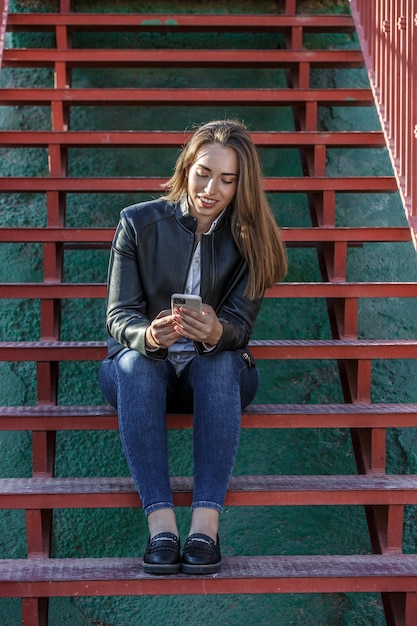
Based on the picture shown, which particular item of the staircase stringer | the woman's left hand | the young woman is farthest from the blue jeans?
the staircase stringer

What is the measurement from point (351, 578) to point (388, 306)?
1.60 meters

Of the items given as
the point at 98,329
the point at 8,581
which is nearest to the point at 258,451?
the point at 98,329

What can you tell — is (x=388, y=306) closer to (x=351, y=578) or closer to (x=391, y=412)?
(x=391, y=412)

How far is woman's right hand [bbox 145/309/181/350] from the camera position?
221 centimetres

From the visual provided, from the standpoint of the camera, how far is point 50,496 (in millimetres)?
2330

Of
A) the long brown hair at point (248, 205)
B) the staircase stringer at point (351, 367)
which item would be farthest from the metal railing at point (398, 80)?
the long brown hair at point (248, 205)

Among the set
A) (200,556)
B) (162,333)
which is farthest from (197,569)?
(162,333)

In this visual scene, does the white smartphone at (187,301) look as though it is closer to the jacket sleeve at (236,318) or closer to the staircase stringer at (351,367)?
the jacket sleeve at (236,318)

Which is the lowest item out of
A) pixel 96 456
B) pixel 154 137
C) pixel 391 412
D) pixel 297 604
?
pixel 297 604

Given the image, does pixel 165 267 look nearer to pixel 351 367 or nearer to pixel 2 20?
pixel 351 367

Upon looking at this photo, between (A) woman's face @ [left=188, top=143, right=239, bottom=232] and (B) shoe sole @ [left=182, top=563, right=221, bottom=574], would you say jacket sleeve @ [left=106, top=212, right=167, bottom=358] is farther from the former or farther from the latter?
(B) shoe sole @ [left=182, top=563, right=221, bottom=574]

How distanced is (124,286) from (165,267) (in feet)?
0.40

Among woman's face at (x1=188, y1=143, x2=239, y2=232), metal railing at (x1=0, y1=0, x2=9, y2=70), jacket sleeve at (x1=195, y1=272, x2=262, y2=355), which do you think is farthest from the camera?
metal railing at (x1=0, y1=0, x2=9, y2=70)

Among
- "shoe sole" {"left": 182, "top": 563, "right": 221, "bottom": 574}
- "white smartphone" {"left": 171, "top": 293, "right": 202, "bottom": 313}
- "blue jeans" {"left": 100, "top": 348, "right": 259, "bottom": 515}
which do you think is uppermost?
"white smartphone" {"left": 171, "top": 293, "right": 202, "bottom": 313}
